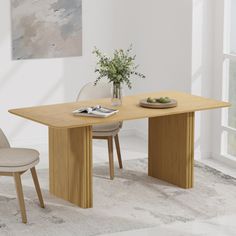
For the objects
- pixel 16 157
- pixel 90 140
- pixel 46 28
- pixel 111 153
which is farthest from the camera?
pixel 46 28

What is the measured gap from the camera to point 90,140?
538 cm

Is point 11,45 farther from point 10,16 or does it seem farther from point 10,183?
point 10,183

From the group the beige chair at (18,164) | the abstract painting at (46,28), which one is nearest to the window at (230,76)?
the abstract painting at (46,28)

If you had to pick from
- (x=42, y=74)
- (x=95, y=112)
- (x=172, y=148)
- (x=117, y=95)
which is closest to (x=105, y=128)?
(x=117, y=95)

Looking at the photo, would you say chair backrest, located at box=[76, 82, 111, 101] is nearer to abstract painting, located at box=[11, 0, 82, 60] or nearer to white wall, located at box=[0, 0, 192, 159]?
white wall, located at box=[0, 0, 192, 159]

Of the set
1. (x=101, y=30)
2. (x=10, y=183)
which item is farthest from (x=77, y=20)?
(x=10, y=183)

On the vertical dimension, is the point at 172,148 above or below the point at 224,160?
above

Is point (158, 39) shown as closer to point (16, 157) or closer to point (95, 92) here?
point (95, 92)

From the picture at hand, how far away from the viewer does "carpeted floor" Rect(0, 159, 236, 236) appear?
16.8ft

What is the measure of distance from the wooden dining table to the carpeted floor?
12 cm

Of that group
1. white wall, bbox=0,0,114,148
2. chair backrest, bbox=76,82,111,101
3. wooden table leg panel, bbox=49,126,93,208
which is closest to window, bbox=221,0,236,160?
chair backrest, bbox=76,82,111,101

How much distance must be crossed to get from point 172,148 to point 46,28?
6.50 feet

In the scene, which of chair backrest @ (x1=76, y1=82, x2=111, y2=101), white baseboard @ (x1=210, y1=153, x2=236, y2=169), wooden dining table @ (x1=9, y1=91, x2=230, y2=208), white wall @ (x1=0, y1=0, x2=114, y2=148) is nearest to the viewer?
wooden dining table @ (x1=9, y1=91, x2=230, y2=208)

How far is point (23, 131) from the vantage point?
7363 mm
